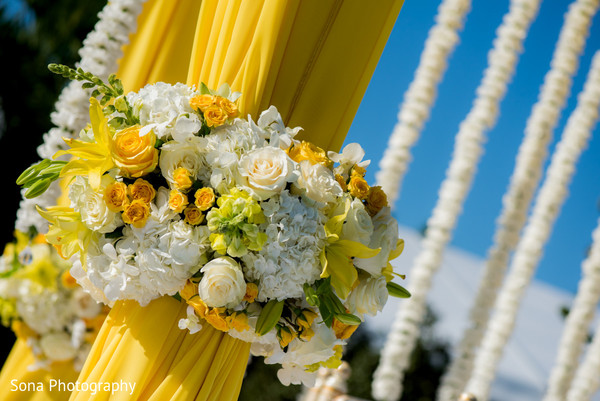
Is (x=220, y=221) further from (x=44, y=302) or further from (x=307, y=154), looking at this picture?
(x=44, y=302)

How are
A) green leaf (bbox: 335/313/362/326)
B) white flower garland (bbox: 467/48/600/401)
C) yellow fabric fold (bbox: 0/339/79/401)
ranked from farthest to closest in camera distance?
white flower garland (bbox: 467/48/600/401)
yellow fabric fold (bbox: 0/339/79/401)
green leaf (bbox: 335/313/362/326)

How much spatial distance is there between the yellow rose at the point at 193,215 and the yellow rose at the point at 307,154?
0.28 meters

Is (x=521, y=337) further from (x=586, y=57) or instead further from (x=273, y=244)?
(x=273, y=244)

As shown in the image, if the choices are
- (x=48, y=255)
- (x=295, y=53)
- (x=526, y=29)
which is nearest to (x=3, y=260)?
(x=48, y=255)

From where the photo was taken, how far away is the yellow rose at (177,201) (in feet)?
4.50

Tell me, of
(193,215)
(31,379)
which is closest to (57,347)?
(31,379)

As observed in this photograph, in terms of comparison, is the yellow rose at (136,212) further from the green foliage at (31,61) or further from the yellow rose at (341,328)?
the green foliage at (31,61)

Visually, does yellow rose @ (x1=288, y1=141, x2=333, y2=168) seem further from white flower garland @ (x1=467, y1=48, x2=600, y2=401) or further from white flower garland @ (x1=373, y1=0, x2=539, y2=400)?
white flower garland @ (x1=467, y1=48, x2=600, y2=401)

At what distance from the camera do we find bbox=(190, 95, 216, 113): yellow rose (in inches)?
57.3

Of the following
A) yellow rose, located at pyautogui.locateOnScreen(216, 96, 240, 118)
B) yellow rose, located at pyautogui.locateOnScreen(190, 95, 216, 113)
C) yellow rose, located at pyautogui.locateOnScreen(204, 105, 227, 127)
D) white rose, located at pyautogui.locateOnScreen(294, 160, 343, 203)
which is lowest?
white rose, located at pyautogui.locateOnScreen(294, 160, 343, 203)

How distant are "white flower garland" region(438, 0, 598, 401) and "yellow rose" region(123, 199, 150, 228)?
630 centimetres

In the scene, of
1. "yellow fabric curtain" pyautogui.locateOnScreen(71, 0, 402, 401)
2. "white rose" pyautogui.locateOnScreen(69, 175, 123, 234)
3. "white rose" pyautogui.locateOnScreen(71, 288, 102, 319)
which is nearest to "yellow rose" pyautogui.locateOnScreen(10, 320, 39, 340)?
"white rose" pyautogui.locateOnScreen(71, 288, 102, 319)

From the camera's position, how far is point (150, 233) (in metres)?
1.42

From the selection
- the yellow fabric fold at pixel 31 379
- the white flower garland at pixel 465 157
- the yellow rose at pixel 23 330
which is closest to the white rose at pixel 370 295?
the yellow fabric fold at pixel 31 379
